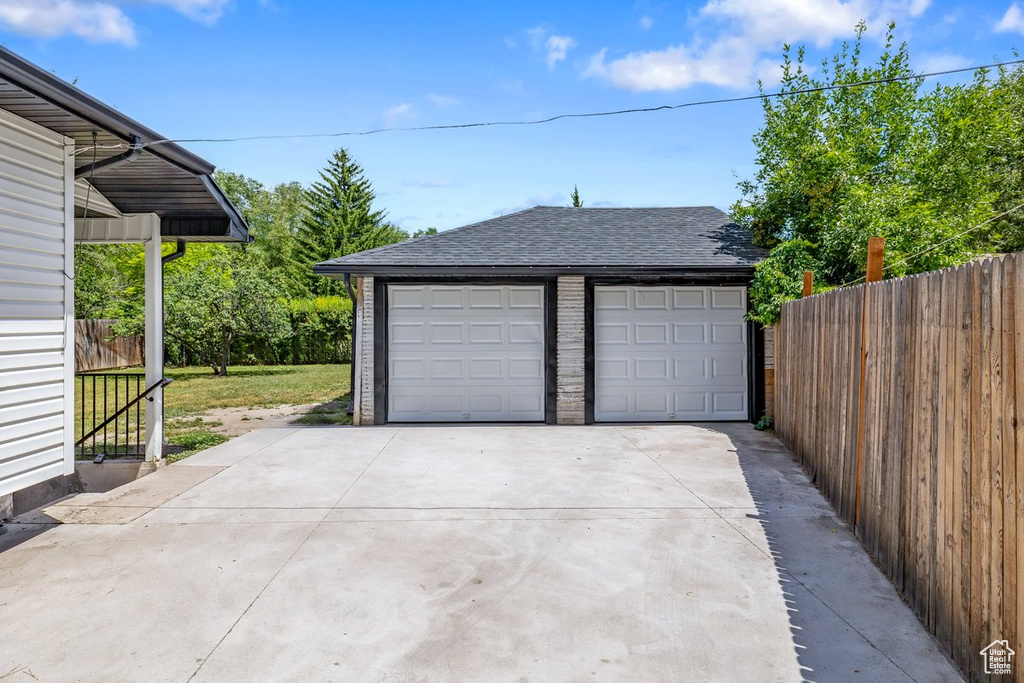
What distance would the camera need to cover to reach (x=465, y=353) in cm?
981

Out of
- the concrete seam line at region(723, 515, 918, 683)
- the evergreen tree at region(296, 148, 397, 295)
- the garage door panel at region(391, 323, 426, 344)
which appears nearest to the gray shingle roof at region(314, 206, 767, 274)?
the garage door panel at region(391, 323, 426, 344)

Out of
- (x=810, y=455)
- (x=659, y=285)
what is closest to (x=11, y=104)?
(x=810, y=455)

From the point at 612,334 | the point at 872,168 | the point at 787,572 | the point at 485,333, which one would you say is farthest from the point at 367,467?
the point at 872,168

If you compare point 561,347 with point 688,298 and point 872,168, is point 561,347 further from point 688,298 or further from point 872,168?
point 872,168

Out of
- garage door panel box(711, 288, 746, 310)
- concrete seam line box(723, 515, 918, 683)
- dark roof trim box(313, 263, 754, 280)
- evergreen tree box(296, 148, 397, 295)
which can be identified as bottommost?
concrete seam line box(723, 515, 918, 683)

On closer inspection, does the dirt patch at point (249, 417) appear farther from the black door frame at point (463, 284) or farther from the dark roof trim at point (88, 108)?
the dark roof trim at point (88, 108)

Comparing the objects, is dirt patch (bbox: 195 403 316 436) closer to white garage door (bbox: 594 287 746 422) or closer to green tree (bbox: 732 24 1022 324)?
white garage door (bbox: 594 287 746 422)

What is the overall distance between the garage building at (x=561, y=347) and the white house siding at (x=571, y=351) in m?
0.02

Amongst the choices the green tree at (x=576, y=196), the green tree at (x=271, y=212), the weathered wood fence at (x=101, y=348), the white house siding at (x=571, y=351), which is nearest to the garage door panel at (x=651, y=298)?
the white house siding at (x=571, y=351)

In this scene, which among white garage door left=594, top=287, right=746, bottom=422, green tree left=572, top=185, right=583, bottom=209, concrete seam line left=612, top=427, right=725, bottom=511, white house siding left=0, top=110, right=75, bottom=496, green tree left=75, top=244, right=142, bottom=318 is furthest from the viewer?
green tree left=572, top=185, right=583, bottom=209

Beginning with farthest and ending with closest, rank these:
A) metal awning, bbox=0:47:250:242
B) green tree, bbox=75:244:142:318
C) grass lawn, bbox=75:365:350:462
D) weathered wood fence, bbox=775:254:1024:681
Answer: green tree, bbox=75:244:142:318, grass lawn, bbox=75:365:350:462, metal awning, bbox=0:47:250:242, weathered wood fence, bbox=775:254:1024:681

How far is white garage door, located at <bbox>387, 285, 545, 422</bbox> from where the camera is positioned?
9797mm

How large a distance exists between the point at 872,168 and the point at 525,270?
6.97 meters

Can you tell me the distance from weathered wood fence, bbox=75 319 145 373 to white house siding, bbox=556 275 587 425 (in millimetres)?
15407
